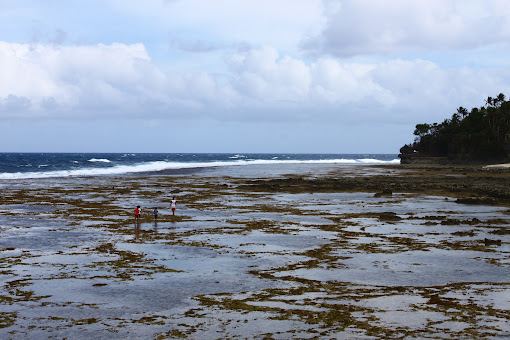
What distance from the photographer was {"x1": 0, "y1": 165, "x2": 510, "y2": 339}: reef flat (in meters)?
10.1

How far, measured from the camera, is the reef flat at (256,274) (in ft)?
33.1

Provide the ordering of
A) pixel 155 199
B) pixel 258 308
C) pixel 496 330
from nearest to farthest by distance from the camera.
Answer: pixel 496 330
pixel 258 308
pixel 155 199

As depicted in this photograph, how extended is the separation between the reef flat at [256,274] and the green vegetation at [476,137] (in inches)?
2869

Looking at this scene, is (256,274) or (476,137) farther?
(476,137)

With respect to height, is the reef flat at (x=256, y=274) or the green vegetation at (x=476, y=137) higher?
the green vegetation at (x=476, y=137)

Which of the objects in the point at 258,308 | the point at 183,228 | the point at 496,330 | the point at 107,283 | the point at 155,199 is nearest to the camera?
the point at 496,330

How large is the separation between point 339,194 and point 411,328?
30.9 meters

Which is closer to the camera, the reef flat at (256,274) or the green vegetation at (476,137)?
the reef flat at (256,274)

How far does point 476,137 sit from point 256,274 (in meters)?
98.6

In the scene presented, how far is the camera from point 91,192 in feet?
139

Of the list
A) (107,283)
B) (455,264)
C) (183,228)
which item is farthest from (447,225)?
(107,283)

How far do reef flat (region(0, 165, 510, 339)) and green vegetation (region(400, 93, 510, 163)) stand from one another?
7286cm

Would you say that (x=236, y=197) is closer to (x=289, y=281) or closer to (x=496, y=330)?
(x=289, y=281)

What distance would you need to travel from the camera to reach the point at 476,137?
102m
